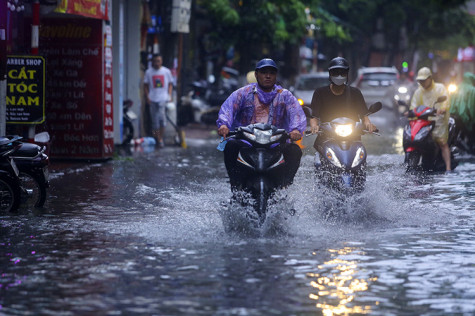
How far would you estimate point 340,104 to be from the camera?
472 inches

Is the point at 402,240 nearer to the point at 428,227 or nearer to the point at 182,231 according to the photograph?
the point at 428,227

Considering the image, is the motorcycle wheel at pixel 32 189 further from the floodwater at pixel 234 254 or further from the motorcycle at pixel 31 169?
the floodwater at pixel 234 254

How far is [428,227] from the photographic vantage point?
10.5 m

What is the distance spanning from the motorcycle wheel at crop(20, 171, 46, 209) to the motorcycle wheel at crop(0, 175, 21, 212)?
29 cm

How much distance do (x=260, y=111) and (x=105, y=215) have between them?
6.96ft

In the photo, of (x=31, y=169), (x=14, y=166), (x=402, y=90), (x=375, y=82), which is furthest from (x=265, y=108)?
(x=375, y=82)

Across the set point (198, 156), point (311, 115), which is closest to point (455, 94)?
point (198, 156)

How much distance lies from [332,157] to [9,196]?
11.1 ft

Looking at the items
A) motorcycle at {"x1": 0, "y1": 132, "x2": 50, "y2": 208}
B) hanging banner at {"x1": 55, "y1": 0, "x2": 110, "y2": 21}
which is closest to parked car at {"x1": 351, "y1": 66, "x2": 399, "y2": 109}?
hanging banner at {"x1": 55, "y1": 0, "x2": 110, "y2": 21}

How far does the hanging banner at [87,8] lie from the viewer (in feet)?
50.8

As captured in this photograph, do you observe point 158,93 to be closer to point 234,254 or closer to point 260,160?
point 260,160

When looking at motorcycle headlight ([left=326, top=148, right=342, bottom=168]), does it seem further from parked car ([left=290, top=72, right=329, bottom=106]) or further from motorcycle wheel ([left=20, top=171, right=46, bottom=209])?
parked car ([left=290, top=72, right=329, bottom=106])

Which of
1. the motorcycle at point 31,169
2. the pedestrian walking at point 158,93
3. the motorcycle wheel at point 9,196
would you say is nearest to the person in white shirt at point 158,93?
the pedestrian walking at point 158,93

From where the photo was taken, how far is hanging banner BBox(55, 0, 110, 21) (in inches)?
610
